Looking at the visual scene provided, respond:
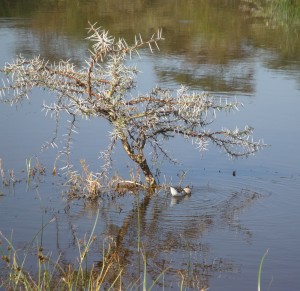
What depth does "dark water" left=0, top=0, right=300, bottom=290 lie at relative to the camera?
6.86 metres

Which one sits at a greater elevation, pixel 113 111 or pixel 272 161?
pixel 113 111

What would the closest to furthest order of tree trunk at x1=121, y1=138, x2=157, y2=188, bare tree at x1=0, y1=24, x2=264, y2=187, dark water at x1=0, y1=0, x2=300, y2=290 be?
dark water at x1=0, y1=0, x2=300, y2=290
bare tree at x1=0, y1=24, x2=264, y2=187
tree trunk at x1=121, y1=138, x2=157, y2=188

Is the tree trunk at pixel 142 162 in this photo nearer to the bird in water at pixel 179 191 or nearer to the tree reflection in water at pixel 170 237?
the tree reflection in water at pixel 170 237

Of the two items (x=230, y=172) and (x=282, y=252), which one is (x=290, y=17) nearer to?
(x=230, y=172)

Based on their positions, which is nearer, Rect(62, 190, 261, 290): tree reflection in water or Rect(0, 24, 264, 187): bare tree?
Rect(62, 190, 261, 290): tree reflection in water

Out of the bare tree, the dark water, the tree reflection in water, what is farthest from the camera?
the bare tree

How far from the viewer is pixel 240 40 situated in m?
20.1

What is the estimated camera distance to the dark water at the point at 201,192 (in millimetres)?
6857

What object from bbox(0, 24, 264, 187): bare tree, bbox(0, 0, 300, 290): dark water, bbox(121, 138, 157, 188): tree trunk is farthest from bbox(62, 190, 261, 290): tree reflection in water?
bbox(0, 24, 264, 187): bare tree

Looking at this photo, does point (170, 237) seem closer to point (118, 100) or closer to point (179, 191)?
point (179, 191)

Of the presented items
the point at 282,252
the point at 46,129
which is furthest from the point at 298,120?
the point at 282,252

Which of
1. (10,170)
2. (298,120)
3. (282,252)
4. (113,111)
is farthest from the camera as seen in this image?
(298,120)

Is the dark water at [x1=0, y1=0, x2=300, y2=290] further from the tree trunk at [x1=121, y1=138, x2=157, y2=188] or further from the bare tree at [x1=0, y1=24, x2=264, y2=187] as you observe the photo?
the bare tree at [x1=0, y1=24, x2=264, y2=187]

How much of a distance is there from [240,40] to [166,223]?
12.8 m
